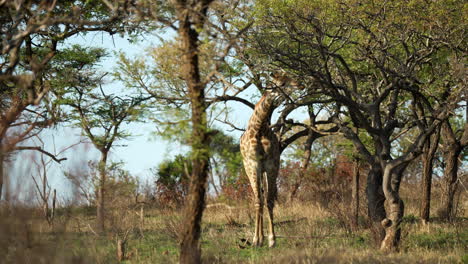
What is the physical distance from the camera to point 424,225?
15406 millimetres

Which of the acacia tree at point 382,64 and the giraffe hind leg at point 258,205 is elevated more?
the acacia tree at point 382,64

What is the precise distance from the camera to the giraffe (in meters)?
11.5

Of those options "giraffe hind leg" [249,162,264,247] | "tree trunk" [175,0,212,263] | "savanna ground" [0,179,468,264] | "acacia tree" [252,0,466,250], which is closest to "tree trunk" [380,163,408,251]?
"acacia tree" [252,0,466,250]

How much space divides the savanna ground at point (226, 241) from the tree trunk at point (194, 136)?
1.14ft

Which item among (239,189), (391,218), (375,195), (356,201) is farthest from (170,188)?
(391,218)

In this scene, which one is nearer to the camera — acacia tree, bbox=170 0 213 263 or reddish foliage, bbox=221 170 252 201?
acacia tree, bbox=170 0 213 263

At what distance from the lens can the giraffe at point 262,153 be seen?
37.7 feet

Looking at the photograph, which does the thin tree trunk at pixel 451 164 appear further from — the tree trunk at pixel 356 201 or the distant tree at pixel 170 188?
the distant tree at pixel 170 188

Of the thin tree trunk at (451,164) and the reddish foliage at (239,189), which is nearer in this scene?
the thin tree trunk at (451,164)

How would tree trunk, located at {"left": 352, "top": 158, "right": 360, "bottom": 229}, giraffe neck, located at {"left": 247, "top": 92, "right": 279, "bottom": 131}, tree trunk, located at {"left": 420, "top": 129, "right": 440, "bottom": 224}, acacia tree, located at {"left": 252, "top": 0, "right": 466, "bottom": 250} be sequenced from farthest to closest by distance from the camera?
1. tree trunk, located at {"left": 420, "top": 129, "right": 440, "bottom": 224}
2. tree trunk, located at {"left": 352, "top": 158, "right": 360, "bottom": 229}
3. giraffe neck, located at {"left": 247, "top": 92, "right": 279, "bottom": 131}
4. acacia tree, located at {"left": 252, "top": 0, "right": 466, "bottom": 250}

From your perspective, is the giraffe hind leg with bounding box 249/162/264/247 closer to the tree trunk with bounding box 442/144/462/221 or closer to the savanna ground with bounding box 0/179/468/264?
the savanna ground with bounding box 0/179/468/264

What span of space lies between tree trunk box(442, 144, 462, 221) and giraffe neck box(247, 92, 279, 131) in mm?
7667

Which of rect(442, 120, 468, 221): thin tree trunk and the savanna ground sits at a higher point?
rect(442, 120, 468, 221): thin tree trunk

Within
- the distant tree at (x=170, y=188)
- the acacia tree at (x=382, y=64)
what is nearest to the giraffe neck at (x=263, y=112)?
the acacia tree at (x=382, y=64)
